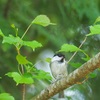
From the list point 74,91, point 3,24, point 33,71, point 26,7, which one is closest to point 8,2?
point 26,7

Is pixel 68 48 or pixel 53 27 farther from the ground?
pixel 53 27

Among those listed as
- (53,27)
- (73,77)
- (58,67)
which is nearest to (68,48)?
(73,77)

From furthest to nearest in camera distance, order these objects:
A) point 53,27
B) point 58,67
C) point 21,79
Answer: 1. point 53,27
2. point 58,67
3. point 21,79

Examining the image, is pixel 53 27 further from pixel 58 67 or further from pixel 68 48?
pixel 68 48

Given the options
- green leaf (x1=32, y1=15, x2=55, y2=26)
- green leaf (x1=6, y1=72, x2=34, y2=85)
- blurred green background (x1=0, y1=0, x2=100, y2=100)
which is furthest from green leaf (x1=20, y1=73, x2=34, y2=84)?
blurred green background (x1=0, y1=0, x2=100, y2=100)

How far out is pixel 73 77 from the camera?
2.81 ft

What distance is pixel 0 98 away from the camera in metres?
0.89

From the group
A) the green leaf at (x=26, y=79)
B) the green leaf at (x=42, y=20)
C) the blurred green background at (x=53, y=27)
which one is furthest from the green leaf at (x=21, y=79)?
the blurred green background at (x=53, y=27)

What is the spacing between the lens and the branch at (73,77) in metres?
0.81

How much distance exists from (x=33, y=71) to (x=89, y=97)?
0.46m

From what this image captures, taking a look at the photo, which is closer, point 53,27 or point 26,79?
point 26,79

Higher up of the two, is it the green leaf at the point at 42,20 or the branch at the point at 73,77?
the green leaf at the point at 42,20

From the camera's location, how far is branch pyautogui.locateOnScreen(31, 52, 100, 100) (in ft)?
2.67

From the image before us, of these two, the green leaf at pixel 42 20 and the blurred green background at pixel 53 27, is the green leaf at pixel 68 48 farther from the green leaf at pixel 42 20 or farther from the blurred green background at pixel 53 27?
the blurred green background at pixel 53 27
